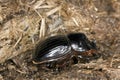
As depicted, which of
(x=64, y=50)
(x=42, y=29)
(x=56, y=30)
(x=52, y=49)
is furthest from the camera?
(x=56, y=30)

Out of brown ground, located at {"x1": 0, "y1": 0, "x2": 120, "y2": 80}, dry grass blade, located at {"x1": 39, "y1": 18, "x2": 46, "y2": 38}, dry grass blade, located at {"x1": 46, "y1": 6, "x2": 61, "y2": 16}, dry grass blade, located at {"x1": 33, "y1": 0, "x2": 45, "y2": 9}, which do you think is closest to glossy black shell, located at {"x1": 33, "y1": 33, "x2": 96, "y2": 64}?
brown ground, located at {"x1": 0, "y1": 0, "x2": 120, "y2": 80}

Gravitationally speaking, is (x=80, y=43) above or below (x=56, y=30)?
below

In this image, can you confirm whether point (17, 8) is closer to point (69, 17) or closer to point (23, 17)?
point (23, 17)

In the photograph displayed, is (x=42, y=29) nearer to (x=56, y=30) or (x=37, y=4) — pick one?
(x=56, y=30)

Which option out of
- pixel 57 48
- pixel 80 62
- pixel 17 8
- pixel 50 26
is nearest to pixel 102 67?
pixel 80 62

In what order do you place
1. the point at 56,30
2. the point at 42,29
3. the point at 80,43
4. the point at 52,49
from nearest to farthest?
the point at 52,49 → the point at 80,43 → the point at 42,29 → the point at 56,30

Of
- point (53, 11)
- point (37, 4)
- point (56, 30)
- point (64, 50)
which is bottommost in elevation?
point (64, 50)

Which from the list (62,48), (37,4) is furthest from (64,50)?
(37,4)

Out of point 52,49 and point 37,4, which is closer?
point 52,49
